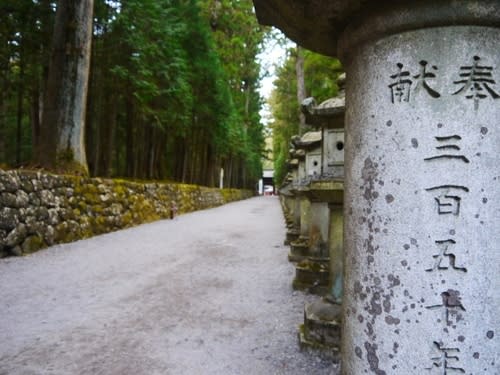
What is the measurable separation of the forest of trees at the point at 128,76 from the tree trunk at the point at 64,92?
2 cm

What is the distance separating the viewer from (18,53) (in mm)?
10914

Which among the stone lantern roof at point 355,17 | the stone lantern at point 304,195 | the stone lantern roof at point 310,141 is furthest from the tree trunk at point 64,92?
the stone lantern roof at point 355,17

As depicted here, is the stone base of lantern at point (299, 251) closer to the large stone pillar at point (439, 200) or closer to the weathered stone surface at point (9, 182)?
the large stone pillar at point (439, 200)

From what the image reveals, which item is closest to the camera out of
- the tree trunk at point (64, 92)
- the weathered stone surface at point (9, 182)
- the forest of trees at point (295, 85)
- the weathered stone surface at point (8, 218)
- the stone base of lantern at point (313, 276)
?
the stone base of lantern at point (313, 276)

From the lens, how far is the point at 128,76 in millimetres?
10953

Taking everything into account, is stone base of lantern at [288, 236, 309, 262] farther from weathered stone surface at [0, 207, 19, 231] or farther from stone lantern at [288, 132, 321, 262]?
weathered stone surface at [0, 207, 19, 231]

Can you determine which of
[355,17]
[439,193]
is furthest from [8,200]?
[439,193]

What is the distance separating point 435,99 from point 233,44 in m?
22.7

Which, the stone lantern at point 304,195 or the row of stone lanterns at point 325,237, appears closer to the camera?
the row of stone lanterns at point 325,237

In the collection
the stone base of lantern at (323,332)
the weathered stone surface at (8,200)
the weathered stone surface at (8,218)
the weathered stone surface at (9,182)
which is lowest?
the stone base of lantern at (323,332)

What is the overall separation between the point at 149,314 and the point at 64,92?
22.7ft

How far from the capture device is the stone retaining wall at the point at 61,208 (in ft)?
19.2

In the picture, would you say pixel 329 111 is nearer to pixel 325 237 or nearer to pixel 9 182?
pixel 325 237

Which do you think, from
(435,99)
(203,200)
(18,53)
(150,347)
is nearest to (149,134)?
(203,200)
